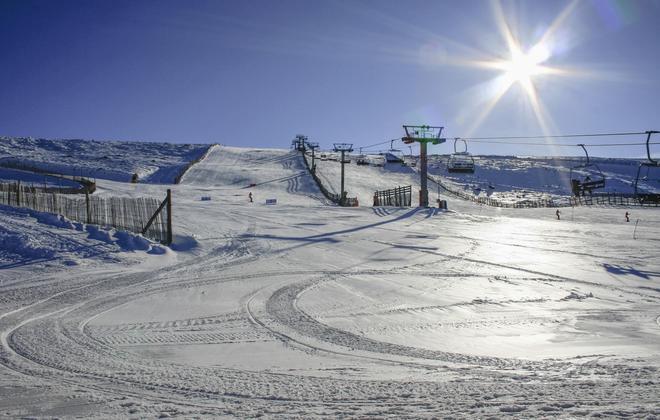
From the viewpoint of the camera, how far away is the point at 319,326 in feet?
27.1

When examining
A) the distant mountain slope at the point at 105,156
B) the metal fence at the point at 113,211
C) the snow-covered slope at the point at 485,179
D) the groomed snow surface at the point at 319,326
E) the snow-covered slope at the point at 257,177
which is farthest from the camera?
the snow-covered slope at the point at 485,179

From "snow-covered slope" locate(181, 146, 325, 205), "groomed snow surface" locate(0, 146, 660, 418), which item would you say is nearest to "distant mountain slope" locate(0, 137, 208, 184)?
"snow-covered slope" locate(181, 146, 325, 205)

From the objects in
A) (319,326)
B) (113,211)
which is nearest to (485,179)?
(113,211)

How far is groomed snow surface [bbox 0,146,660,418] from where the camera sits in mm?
4984

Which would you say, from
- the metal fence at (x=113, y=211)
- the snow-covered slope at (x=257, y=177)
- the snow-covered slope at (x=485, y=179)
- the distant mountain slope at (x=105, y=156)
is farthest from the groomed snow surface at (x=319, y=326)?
the distant mountain slope at (x=105, y=156)

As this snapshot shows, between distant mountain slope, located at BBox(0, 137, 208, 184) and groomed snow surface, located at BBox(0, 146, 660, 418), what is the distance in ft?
143

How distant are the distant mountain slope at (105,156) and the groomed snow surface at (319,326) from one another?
43.6 metres

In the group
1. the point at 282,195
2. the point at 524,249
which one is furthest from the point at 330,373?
the point at 282,195

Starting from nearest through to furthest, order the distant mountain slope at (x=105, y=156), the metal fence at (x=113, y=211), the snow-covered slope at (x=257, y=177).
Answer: the metal fence at (x=113, y=211) → the snow-covered slope at (x=257, y=177) → the distant mountain slope at (x=105, y=156)

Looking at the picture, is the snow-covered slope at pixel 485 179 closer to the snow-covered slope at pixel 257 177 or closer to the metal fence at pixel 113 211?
the snow-covered slope at pixel 257 177

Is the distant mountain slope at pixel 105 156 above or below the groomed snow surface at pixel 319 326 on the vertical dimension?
above

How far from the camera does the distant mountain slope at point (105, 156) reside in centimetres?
5781

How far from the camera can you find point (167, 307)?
31.0 ft

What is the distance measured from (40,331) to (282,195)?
42.0 metres
